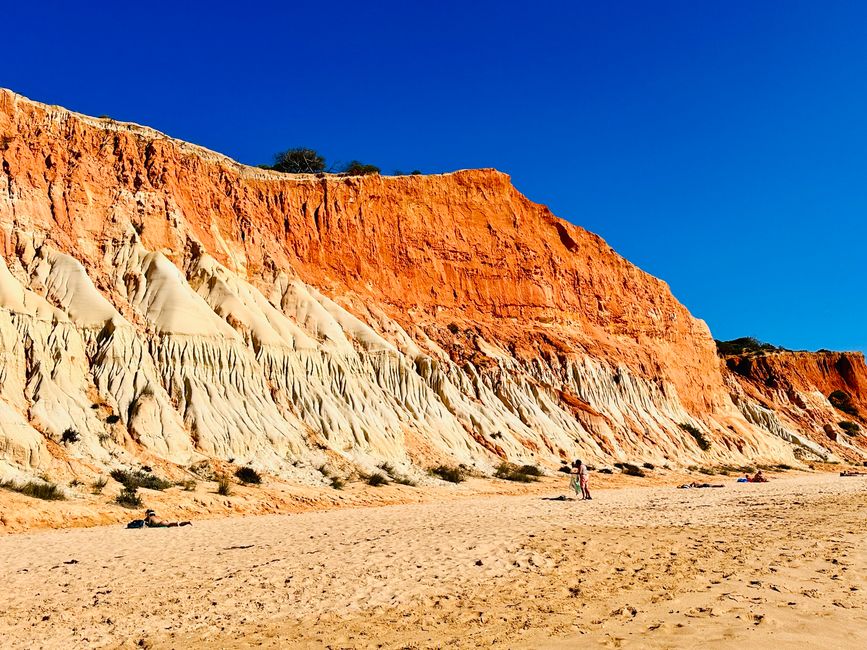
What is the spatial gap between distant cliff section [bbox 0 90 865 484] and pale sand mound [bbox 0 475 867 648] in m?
9.10

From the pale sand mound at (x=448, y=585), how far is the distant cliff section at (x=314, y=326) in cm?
910

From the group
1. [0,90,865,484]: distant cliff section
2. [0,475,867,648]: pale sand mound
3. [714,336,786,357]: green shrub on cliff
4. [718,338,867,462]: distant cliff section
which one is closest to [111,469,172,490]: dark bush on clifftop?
[0,90,865,484]: distant cliff section

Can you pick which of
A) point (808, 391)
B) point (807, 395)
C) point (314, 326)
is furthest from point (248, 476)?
point (808, 391)

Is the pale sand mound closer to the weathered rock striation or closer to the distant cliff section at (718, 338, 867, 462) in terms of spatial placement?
the weathered rock striation

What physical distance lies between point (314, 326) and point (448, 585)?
2589 cm

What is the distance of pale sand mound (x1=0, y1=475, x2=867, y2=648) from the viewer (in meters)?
6.54

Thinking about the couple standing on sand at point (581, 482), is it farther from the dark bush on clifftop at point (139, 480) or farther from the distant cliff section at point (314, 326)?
the dark bush on clifftop at point (139, 480)

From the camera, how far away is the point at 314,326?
1323 inches

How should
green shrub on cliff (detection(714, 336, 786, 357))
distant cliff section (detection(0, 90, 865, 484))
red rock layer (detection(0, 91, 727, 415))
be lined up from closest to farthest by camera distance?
distant cliff section (detection(0, 90, 865, 484)) < red rock layer (detection(0, 91, 727, 415)) < green shrub on cliff (detection(714, 336, 786, 357))

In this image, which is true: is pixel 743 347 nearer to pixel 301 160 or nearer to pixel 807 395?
pixel 807 395

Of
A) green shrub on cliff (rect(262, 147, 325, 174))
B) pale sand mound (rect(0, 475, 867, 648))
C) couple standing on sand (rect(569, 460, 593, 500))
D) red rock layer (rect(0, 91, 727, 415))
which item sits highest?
green shrub on cliff (rect(262, 147, 325, 174))

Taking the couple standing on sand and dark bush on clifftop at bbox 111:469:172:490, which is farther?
the couple standing on sand

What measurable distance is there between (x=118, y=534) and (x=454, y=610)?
954cm

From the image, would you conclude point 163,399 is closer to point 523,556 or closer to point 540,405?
point 523,556
